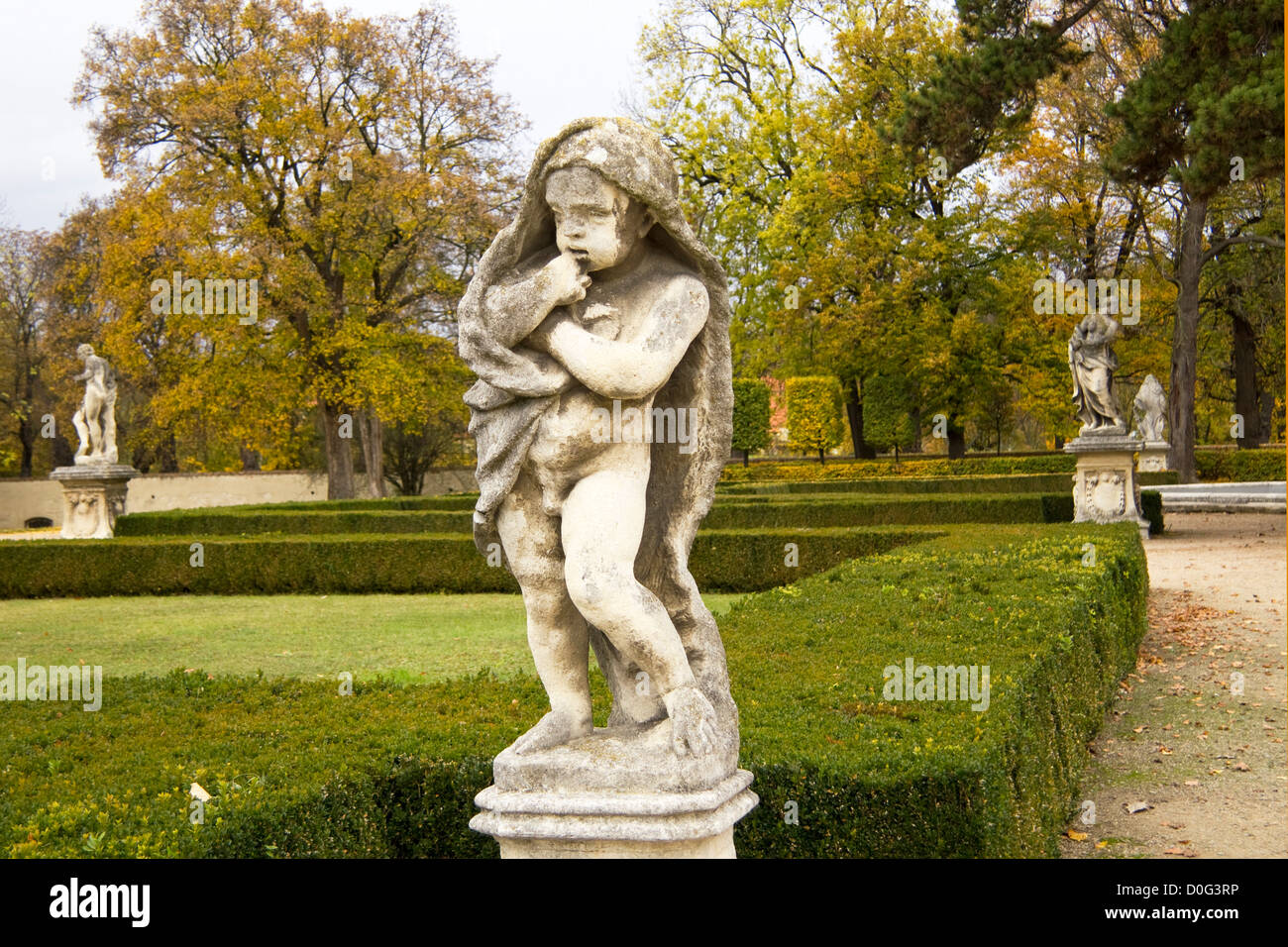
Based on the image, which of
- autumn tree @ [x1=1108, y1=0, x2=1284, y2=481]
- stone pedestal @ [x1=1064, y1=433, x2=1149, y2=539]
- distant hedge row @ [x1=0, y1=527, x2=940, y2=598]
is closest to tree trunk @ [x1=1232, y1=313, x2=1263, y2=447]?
stone pedestal @ [x1=1064, y1=433, x2=1149, y2=539]

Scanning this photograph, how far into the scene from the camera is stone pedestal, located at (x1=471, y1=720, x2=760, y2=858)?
113 inches

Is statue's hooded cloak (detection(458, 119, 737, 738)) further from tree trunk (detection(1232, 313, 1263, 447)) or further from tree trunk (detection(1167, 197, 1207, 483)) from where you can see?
tree trunk (detection(1232, 313, 1263, 447))

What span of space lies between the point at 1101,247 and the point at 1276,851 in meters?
28.3

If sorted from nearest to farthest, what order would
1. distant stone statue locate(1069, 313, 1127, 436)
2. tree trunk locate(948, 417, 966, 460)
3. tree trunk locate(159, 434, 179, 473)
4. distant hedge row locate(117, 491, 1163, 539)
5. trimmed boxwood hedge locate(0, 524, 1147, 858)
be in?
trimmed boxwood hedge locate(0, 524, 1147, 858) → distant hedge row locate(117, 491, 1163, 539) → distant stone statue locate(1069, 313, 1127, 436) → tree trunk locate(948, 417, 966, 460) → tree trunk locate(159, 434, 179, 473)

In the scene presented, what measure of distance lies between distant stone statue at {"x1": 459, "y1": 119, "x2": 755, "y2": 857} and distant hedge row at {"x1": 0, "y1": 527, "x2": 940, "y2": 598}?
10333 millimetres

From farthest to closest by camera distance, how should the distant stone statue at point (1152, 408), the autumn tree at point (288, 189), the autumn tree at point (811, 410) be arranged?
1. the autumn tree at point (811, 410)
2. the distant stone statue at point (1152, 408)
3. the autumn tree at point (288, 189)

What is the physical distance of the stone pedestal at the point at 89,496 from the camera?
20516 millimetres

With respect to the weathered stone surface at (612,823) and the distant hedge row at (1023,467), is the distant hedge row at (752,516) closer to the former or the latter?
the weathered stone surface at (612,823)

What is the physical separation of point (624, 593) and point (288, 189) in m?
27.1

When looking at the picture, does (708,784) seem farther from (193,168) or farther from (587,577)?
(193,168)

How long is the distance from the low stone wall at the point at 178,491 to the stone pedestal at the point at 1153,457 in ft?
64.5

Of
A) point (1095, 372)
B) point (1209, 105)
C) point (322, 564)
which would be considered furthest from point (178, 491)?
point (1209, 105)

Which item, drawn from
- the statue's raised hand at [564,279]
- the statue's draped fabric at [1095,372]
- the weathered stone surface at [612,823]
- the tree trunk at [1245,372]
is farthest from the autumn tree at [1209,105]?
the tree trunk at [1245,372]

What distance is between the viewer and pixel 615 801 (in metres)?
2.90
